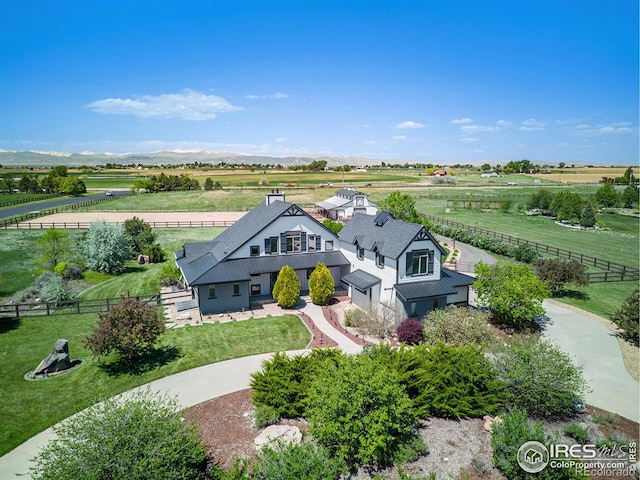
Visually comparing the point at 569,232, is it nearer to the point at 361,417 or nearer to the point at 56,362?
the point at 361,417

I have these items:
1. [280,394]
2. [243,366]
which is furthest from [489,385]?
[243,366]

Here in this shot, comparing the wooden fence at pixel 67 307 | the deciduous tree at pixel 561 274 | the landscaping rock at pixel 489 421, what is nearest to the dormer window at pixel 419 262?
the deciduous tree at pixel 561 274

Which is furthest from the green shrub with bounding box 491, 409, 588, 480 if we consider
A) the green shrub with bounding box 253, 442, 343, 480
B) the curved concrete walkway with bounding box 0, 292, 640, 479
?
the curved concrete walkway with bounding box 0, 292, 640, 479

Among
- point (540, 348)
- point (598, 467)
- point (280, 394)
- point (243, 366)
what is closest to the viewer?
point (598, 467)

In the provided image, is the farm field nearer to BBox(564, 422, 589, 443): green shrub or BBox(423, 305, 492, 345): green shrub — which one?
BBox(423, 305, 492, 345): green shrub

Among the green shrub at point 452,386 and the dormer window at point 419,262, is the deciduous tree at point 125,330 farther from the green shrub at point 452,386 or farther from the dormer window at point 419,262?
the dormer window at point 419,262

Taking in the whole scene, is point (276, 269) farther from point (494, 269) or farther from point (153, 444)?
point (153, 444)
